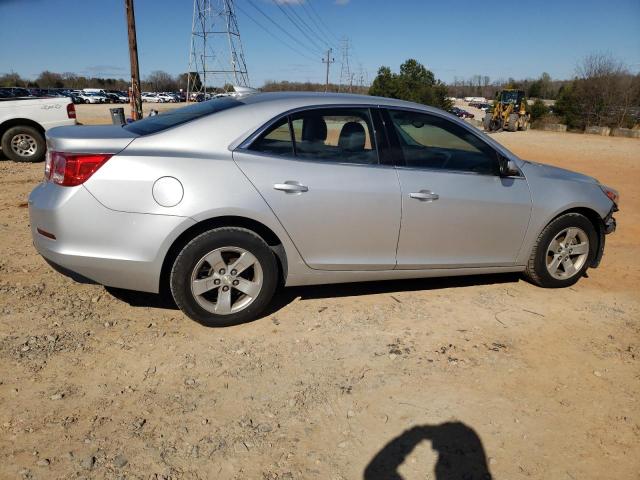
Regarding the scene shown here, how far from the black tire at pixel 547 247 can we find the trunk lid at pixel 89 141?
134 inches

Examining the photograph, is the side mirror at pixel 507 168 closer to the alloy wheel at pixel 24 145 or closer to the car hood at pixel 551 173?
the car hood at pixel 551 173

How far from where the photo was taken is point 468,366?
3238 millimetres

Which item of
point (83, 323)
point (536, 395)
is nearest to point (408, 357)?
point (536, 395)

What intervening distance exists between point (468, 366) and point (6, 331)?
3103mm

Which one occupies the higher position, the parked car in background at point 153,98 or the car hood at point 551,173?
the car hood at point 551,173

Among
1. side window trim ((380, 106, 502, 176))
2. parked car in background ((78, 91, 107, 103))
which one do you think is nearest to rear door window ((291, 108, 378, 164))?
side window trim ((380, 106, 502, 176))

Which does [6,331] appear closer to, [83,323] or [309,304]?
[83,323]

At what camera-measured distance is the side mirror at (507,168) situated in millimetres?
4059

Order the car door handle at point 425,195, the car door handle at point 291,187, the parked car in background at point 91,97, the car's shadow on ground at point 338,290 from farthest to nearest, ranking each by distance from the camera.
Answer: the parked car in background at point 91,97 < the car's shadow on ground at point 338,290 < the car door handle at point 425,195 < the car door handle at point 291,187

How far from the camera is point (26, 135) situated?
10.4 m

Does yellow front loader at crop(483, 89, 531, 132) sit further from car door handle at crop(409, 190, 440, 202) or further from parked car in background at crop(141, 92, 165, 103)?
parked car in background at crop(141, 92, 165, 103)

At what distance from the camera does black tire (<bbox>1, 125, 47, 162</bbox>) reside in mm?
10297

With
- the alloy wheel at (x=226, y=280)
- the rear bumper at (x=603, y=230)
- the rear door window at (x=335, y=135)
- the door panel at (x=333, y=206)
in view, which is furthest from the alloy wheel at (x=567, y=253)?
the alloy wheel at (x=226, y=280)

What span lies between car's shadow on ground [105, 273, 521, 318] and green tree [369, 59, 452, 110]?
38871 millimetres
